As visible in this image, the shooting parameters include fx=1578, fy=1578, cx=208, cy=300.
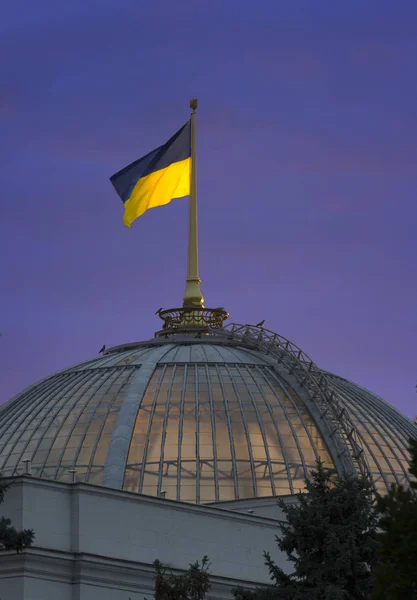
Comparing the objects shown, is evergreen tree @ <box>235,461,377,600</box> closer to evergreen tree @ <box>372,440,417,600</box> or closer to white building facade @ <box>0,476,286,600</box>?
white building facade @ <box>0,476,286,600</box>

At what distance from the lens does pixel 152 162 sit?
66438 millimetres

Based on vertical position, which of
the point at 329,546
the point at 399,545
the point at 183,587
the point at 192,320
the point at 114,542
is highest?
the point at 192,320

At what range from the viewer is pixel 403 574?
28.8m

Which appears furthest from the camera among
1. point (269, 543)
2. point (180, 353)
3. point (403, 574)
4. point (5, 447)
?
point (180, 353)

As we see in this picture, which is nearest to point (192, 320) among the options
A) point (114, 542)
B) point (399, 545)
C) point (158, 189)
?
point (158, 189)

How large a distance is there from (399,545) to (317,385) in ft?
91.1

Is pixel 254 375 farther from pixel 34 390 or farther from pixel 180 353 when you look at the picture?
pixel 34 390

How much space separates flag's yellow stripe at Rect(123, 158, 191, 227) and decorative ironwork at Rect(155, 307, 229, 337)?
414 centimetres

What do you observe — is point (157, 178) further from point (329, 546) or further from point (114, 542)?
point (329, 546)

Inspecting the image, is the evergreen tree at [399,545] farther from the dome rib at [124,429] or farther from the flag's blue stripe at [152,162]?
the flag's blue stripe at [152,162]

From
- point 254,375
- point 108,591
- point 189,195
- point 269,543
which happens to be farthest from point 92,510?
point 189,195

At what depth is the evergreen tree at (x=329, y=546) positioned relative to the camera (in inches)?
1561

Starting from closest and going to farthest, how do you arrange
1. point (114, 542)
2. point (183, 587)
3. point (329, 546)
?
point (183, 587)
point (329, 546)
point (114, 542)

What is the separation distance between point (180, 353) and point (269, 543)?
483 inches
